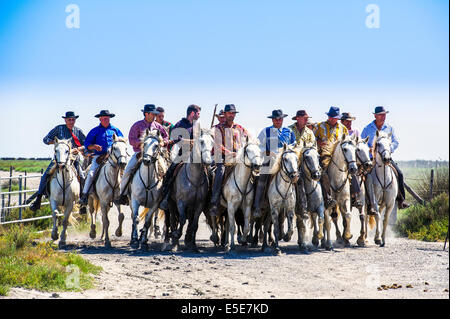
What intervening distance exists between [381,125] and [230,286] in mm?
6990

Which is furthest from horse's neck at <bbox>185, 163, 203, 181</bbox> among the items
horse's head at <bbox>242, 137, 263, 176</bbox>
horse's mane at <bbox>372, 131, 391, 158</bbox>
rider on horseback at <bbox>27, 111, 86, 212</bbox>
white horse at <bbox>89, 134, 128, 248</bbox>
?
horse's mane at <bbox>372, 131, 391, 158</bbox>

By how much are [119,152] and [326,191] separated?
14.6 ft

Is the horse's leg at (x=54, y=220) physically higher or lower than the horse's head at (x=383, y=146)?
lower

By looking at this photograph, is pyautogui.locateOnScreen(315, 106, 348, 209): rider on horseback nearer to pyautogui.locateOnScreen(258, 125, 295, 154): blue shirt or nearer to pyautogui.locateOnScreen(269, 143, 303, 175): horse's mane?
pyautogui.locateOnScreen(258, 125, 295, 154): blue shirt

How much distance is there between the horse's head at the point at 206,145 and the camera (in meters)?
11.4

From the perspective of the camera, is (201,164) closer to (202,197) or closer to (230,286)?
(202,197)

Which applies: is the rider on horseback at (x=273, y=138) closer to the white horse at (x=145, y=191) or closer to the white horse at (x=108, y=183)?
the white horse at (x=145, y=191)

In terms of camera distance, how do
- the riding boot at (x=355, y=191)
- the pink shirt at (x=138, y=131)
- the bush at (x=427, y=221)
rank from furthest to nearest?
1. the bush at (x=427, y=221)
2. the pink shirt at (x=138, y=131)
3. the riding boot at (x=355, y=191)

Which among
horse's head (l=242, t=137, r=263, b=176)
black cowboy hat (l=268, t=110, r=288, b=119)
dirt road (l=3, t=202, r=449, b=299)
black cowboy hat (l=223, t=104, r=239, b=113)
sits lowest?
dirt road (l=3, t=202, r=449, b=299)

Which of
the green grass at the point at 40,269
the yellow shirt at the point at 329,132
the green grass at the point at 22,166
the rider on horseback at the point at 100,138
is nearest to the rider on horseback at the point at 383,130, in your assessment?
the yellow shirt at the point at 329,132

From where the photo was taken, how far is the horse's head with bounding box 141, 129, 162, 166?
460 inches

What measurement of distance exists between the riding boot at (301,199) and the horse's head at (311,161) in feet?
1.04

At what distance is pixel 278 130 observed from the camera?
12.6m

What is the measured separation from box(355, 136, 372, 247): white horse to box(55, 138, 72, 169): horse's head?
615 centimetres
